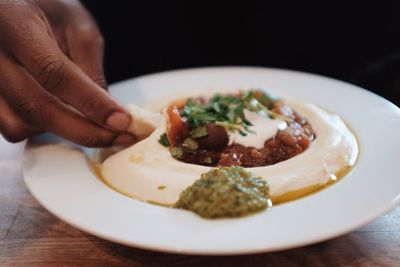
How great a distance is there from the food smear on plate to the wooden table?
30 centimetres

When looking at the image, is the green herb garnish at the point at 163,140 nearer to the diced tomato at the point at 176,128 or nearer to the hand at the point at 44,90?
the diced tomato at the point at 176,128

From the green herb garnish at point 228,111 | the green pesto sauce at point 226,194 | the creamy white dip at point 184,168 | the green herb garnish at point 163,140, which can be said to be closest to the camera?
the green pesto sauce at point 226,194

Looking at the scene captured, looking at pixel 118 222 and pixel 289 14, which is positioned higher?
pixel 289 14

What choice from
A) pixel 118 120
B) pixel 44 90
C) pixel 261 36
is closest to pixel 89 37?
pixel 44 90

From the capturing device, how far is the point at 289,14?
4234mm

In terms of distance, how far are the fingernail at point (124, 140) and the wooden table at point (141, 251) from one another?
1.99 ft

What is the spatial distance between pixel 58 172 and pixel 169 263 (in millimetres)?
853

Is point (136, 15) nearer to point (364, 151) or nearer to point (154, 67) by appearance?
point (154, 67)

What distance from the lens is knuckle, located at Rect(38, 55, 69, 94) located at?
2289 mm

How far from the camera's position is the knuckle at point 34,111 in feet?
Result: 7.97

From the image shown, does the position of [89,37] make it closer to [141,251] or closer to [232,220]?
[141,251]

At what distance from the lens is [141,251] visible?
2.04m

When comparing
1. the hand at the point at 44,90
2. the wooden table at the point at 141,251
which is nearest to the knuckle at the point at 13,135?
the hand at the point at 44,90

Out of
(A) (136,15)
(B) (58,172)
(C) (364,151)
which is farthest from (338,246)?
(A) (136,15)
